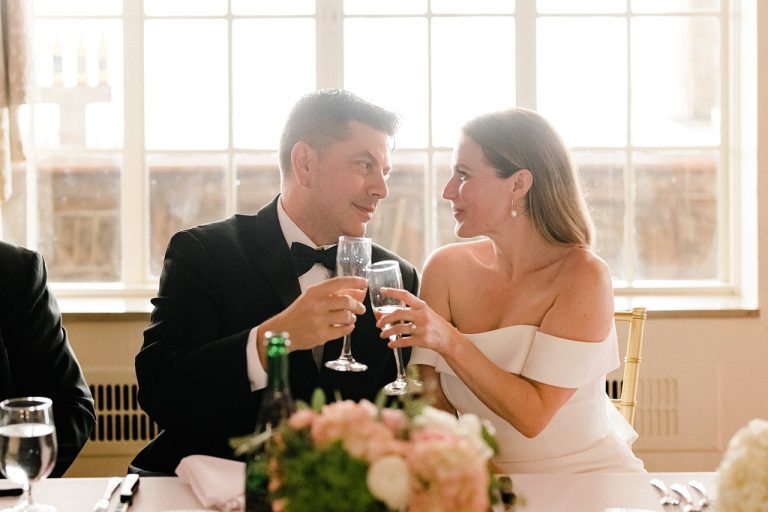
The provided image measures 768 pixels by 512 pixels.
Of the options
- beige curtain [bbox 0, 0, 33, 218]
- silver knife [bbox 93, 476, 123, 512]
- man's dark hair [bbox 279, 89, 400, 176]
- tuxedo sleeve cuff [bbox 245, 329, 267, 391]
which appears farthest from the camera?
beige curtain [bbox 0, 0, 33, 218]

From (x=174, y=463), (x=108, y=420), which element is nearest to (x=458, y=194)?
(x=174, y=463)

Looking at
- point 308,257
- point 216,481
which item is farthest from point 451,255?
point 216,481

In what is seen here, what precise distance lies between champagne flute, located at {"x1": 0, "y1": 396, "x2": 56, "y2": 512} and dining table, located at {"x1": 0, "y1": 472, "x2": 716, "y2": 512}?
194 mm

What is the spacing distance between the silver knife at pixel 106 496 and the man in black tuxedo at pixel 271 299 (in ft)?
1.55

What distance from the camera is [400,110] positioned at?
407 centimetres

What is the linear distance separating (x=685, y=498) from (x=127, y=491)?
3.05 feet

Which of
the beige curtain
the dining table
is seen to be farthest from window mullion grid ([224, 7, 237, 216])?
the dining table

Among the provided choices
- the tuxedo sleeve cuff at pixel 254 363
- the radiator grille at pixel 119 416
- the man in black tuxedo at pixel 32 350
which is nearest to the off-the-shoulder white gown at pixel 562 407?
the tuxedo sleeve cuff at pixel 254 363

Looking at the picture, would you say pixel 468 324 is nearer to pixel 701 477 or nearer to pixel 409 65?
pixel 701 477

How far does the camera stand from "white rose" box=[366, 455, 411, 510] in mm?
1152

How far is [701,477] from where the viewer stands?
6.32ft

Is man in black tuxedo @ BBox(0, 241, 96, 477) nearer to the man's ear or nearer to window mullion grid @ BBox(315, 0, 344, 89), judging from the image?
the man's ear

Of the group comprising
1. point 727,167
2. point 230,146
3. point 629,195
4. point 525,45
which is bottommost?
point 629,195

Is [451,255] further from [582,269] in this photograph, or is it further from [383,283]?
[383,283]
